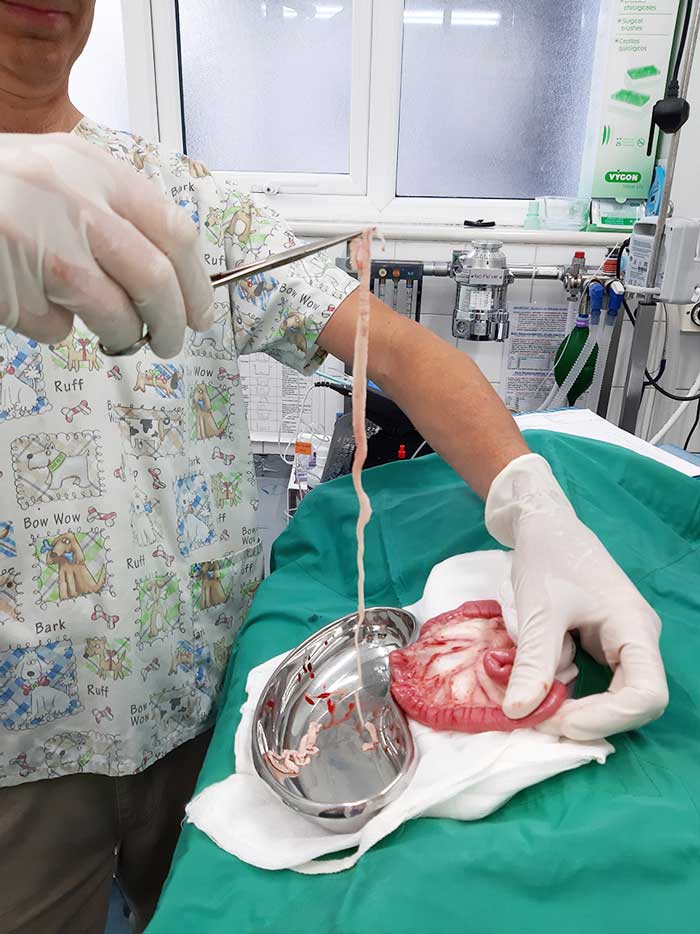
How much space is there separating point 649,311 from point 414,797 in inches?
60.5

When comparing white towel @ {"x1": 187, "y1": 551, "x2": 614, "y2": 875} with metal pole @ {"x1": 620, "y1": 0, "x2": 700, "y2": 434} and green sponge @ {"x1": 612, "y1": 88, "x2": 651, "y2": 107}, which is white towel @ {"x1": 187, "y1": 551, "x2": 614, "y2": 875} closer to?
metal pole @ {"x1": 620, "y1": 0, "x2": 700, "y2": 434}

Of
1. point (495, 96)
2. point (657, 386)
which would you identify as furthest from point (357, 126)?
point (657, 386)

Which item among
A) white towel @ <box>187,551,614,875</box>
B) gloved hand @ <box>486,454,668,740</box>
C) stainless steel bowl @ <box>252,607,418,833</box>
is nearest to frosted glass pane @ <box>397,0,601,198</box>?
gloved hand @ <box>486,454,668,740</box>

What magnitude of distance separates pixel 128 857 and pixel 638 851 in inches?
32.8

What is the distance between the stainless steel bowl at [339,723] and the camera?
69 cm

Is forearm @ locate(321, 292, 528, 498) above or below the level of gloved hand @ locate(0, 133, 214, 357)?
below

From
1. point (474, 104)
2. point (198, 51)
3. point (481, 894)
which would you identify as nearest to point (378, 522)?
point (481, 894)

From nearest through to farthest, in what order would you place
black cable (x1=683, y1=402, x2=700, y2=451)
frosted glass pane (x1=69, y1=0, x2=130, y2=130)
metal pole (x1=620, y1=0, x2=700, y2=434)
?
metal pole (x1=620, y1=0, x2=700, y2=434)
black cable (x1=683, y1=402, x2=700, y2=451)
frosted glass pane (x1=69, y1=0, x2=130, y2=130)

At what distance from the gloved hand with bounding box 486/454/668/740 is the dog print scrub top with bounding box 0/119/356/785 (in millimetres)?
394

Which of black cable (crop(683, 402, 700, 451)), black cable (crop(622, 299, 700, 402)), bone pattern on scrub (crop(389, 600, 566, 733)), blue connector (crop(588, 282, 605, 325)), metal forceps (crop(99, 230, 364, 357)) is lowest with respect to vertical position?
black cable (crop(683, 402, 700, 451))

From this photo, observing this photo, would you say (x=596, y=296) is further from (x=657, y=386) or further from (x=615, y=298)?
(x=657, y=386)

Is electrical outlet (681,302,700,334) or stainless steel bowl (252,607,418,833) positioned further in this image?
electrical outlet (681,302,700,334)

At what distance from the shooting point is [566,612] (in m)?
0.78

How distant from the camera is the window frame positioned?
216 centimetres
